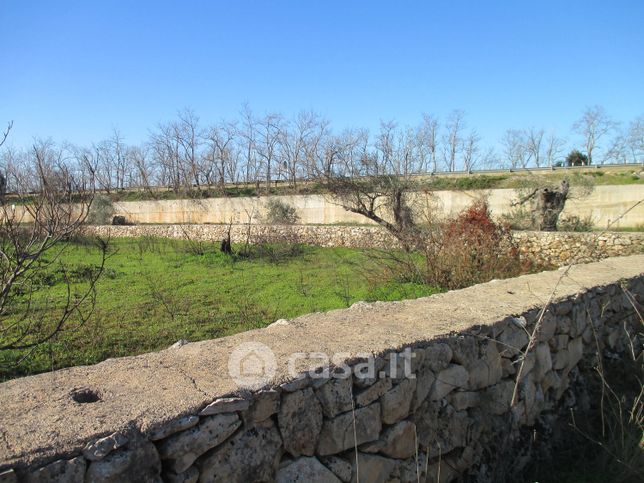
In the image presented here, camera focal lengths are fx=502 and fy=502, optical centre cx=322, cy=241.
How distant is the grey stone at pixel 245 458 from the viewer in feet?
6.33

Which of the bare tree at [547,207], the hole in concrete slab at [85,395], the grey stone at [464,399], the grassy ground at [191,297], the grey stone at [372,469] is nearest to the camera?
the hole in concrete slab at [85,395]

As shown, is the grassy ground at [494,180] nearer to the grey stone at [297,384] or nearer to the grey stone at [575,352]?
the grey stone at [575,352]

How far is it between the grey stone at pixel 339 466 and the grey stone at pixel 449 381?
2.40 ft

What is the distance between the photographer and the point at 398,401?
2631mm

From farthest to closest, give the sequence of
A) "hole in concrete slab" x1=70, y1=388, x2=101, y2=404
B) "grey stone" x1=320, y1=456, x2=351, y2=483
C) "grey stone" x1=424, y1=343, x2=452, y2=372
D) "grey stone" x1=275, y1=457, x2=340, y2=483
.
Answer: "grey stone" x1=424, y1=343, x2=452, y2=372
"grey stone" x1=320, y1=456, x2=351, y2=483
"grey stone" x1=275, y1=457, x2=340, y2=483
"hole in concrete slab" x1=70, y1=388, x2=101, y2=404

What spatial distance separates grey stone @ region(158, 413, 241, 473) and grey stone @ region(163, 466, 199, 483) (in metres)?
0.02

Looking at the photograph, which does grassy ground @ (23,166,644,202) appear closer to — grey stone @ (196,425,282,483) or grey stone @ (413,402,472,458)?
grey stone @ (413,402,472,458)

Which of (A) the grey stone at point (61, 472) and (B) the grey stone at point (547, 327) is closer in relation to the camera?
(A) the grey stone at point (61, 472)

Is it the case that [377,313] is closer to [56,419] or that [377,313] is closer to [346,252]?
[56,419]

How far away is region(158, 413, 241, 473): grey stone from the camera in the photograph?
1.83 m

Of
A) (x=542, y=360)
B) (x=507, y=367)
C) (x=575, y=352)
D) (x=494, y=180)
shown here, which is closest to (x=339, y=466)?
(x=507, y=367)

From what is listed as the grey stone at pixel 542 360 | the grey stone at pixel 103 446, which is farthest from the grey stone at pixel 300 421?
the grey stone at pixel 542 360

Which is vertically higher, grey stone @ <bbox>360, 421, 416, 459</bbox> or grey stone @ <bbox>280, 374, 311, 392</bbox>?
grey stone @ <bbox>280, 374, 311, 392</bbox>

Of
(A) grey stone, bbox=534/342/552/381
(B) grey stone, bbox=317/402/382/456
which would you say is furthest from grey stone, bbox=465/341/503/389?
(B) grey stone, bbox=317/402/382/456
